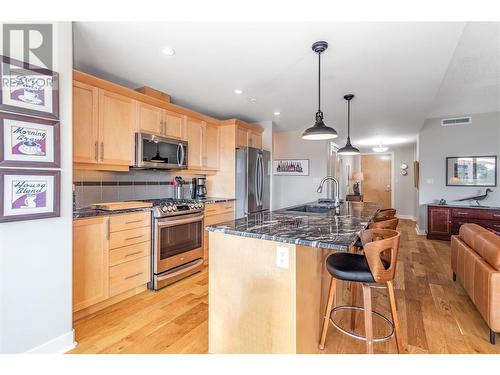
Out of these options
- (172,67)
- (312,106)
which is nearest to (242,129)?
(312,106)

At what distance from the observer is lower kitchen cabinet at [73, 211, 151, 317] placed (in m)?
2.22

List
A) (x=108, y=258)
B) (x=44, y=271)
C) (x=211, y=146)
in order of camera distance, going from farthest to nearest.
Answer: (x=211, y=146) < (x=108, y=258) < (x=44, y=271)

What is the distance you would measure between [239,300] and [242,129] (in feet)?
10.7

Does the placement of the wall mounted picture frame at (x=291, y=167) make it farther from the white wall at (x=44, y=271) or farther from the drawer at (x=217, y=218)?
the white wall at (x=44, y=271)

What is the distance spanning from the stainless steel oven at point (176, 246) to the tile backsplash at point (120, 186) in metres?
0.75

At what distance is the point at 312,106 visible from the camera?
13.3ft

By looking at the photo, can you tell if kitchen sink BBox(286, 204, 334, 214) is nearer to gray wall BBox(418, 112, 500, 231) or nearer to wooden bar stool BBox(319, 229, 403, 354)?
wooden bar stool BBox(319, 229, 403, 354)

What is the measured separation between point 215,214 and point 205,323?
5.80ft

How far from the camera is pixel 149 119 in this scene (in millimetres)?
3146

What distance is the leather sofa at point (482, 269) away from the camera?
1.87m

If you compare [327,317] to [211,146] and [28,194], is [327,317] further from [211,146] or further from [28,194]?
[211,146]

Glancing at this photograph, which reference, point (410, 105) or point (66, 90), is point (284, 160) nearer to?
point (410, 105)

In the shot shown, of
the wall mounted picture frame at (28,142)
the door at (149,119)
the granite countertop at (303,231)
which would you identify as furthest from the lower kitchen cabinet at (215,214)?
the wall mounted picture frame at (28,142)

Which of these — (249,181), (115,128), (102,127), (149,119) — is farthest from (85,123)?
(249,181)
